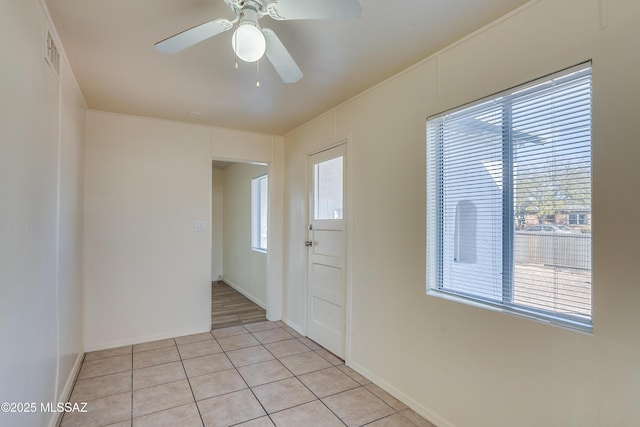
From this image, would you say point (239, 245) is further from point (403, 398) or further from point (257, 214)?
point (403, 398)

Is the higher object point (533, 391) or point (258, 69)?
point (258, 69)

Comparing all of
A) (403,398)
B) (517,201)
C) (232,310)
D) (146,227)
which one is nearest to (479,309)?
(517,201)

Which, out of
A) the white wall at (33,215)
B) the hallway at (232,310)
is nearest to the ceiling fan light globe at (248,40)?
the white wall at (33,215)

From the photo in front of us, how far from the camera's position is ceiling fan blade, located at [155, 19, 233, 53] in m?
1.49

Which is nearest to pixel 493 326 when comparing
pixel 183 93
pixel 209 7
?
pixel 209 7

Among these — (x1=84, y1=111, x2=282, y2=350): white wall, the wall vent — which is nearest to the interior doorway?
(x1=84, y1=111, x2=282, y2=350): white wall

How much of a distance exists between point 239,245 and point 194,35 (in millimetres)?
4695

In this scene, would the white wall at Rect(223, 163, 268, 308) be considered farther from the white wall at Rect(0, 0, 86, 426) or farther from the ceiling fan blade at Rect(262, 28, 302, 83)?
the ceiling fan blade at Rect(262, 28, 302, 83)

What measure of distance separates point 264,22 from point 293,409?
2.51 meters

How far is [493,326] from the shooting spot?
182 cm

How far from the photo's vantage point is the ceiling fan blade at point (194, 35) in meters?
1.49

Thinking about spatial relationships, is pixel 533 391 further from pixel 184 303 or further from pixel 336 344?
pixel 184 303

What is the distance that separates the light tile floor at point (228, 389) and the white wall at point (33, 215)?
0.37 metres

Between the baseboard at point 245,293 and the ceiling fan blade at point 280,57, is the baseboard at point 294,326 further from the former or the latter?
the ceiling fan blade at point 280,57
